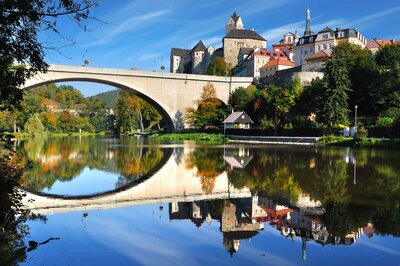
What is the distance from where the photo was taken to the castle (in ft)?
339

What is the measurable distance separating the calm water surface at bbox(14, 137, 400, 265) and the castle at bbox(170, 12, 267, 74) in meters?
89.5

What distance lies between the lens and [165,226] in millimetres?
7195

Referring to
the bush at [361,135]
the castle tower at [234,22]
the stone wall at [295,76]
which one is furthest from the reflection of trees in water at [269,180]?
the castle tower at [234,22]

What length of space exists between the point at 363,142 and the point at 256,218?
90.6ft

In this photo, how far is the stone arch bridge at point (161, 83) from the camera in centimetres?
5184

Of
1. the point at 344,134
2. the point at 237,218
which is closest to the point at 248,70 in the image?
the point at 344,134

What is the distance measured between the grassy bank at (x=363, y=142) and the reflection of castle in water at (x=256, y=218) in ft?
79.1

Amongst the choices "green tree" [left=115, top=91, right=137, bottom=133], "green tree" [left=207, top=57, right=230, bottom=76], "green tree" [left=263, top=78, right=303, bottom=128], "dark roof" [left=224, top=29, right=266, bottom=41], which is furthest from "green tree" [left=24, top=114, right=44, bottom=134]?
"dark roof" [left=224, top=29, right=266, bottom=41]

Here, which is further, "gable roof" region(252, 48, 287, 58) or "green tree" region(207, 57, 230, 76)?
"green tree" region(207, 57, 230, 76)

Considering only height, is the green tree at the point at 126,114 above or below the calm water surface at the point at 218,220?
above

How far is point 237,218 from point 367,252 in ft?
8.47

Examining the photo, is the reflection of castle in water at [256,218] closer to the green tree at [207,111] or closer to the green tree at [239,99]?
the green tree at [239,99]

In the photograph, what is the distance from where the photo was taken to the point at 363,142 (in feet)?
108

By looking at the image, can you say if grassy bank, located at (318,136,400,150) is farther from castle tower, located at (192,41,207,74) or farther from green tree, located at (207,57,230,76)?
castle tower, located at (192,41,207,74)
